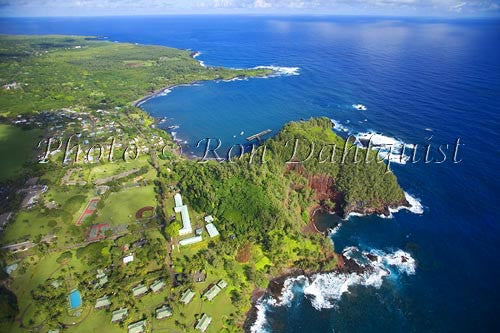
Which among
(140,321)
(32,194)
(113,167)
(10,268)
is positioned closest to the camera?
(140,321)

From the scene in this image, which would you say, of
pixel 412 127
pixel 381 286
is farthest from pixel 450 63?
pixel 381 286

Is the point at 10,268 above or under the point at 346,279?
above

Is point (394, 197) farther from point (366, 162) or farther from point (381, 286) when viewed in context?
point (381, 286)

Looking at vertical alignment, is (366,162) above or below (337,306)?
above

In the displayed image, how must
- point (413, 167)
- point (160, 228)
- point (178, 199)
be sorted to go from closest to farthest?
1. point (160, 228)
2. point (178, 199)
3. point (413, 167)

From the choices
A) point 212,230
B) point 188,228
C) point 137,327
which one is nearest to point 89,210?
point 188,228

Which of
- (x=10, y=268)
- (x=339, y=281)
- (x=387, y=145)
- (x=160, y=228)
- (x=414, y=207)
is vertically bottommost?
(x=339, y=281)

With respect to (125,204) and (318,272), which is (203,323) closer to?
(318,272)

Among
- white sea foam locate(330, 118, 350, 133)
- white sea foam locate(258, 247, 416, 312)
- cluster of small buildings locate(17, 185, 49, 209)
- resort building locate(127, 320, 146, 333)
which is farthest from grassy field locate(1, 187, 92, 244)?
white sea foam locate(330, 118, 350, 133)
